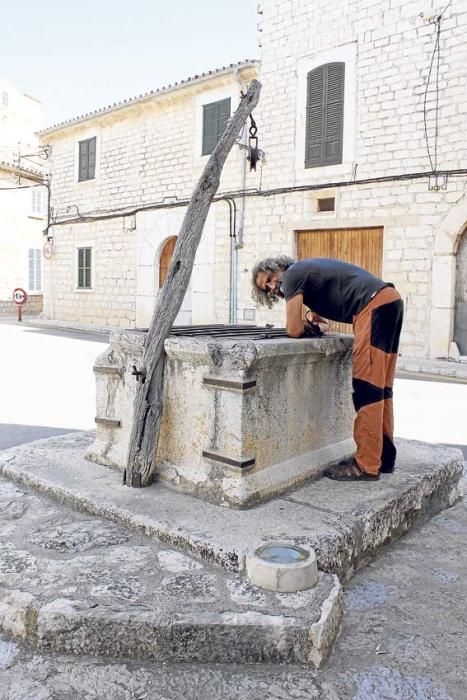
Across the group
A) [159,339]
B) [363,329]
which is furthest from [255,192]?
[159,339]

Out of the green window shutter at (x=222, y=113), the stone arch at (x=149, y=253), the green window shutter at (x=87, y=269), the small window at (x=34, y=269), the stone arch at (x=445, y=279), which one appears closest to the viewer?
the stone arch at (x=445, y=279)

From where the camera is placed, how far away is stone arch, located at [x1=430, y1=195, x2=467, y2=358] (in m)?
10.3

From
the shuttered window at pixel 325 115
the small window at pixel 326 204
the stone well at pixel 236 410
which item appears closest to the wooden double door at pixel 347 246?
the small window at pixel 326 204

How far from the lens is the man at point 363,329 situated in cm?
307

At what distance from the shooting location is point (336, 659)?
1980 mm

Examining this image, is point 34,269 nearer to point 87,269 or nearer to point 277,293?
point 87,269

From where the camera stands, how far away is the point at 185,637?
76.2 inches

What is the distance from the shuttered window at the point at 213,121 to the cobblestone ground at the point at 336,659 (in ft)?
41.0

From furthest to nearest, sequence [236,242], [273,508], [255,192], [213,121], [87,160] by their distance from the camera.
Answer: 1. [87,160]
2. [213,121]
3. [236,242]
4. [255,192]
5. [273,508]

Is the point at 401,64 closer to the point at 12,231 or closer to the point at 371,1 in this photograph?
the point at 371,1

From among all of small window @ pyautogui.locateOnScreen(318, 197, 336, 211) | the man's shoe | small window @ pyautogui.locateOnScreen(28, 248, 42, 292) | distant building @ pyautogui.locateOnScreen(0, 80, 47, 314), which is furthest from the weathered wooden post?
small window @ pyautogui.locateOnScreen(28, 248, 42, 292)

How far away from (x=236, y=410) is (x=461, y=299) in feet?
28.7

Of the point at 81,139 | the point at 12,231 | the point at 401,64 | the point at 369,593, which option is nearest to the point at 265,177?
the point at 401,64

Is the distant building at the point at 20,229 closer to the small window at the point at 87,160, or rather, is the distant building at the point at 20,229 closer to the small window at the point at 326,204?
the small window at the point at 87,160
